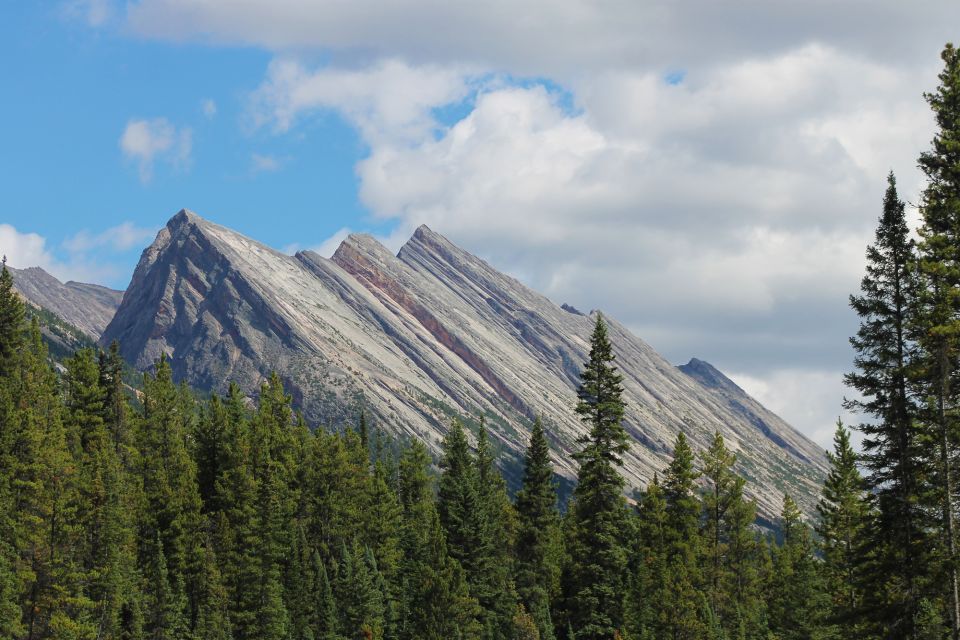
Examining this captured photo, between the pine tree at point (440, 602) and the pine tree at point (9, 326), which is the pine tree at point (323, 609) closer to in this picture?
the pine tree at point (440, 602)

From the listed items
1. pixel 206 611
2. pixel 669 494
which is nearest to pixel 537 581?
pixel 669 494

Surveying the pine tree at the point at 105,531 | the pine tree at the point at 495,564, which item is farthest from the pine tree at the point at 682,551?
the pine tree at the point at 105,531

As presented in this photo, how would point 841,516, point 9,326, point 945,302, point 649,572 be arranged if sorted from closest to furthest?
point 945,302 < point 841,516 < point 649,572 < point 9,326

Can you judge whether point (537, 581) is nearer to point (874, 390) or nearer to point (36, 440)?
point (36, 440)

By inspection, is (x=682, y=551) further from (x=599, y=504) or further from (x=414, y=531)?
(x=414, y=531)

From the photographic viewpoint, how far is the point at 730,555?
84.2 metres

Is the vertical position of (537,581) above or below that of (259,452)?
below

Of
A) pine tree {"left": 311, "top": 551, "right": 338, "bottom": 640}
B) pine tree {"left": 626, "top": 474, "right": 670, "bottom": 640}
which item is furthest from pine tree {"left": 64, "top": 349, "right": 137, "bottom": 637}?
pine tree {"left": 626, "top": 474, "right": 670, "bottom": 640}

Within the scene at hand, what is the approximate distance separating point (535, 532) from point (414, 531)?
651 inches

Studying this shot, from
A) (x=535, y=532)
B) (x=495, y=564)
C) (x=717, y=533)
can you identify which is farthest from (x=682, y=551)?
(x=495, y=564)

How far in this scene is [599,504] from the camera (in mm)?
65812

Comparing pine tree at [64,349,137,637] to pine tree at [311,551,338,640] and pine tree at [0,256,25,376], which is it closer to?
pine tree at [0,256,25,376]

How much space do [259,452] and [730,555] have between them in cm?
4081

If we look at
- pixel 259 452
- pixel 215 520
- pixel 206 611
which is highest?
pixel 259 452
